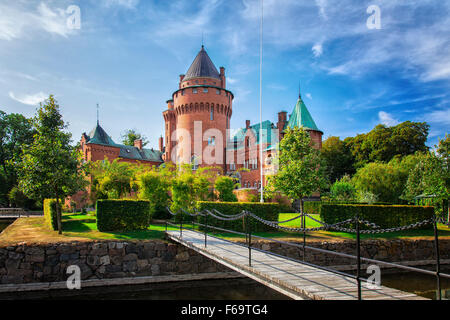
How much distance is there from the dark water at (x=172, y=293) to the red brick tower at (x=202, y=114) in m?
27.7

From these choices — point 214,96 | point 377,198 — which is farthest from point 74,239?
point 214,96

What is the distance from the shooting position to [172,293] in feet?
39.0

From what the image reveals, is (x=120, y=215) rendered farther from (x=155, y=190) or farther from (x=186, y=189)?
(x=186, y=189)

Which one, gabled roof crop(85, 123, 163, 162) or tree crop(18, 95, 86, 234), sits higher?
gabled roof crop(85, 123, 163, 162)

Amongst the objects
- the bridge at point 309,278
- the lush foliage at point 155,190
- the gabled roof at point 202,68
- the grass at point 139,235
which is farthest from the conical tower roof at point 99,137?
the bridge at point 309,278

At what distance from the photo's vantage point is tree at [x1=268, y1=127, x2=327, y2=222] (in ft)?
63.5

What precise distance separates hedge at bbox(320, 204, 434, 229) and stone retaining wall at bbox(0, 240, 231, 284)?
6876 mm

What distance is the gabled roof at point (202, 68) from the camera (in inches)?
1628

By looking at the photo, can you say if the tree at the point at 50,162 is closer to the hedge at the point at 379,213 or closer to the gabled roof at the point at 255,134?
the hedge at the point at 379,213

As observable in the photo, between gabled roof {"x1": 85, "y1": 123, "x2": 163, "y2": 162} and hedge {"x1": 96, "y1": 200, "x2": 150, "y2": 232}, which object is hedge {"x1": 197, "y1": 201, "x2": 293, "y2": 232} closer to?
hedge {"x1": 96, "y1": 200, "x2": 150, "y2": 232}

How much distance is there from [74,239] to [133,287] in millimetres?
3362

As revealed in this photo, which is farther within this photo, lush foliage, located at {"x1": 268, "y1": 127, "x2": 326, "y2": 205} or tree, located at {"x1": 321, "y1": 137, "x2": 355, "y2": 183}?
tree, located at {"x1": 321, "y1": 137, "x2": 355, "y2": 183}

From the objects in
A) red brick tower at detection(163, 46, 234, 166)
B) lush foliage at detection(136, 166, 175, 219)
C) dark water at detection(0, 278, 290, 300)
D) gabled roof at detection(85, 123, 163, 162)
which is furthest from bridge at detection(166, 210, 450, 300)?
gabled roof at detection(85, 123, 163, 162)
